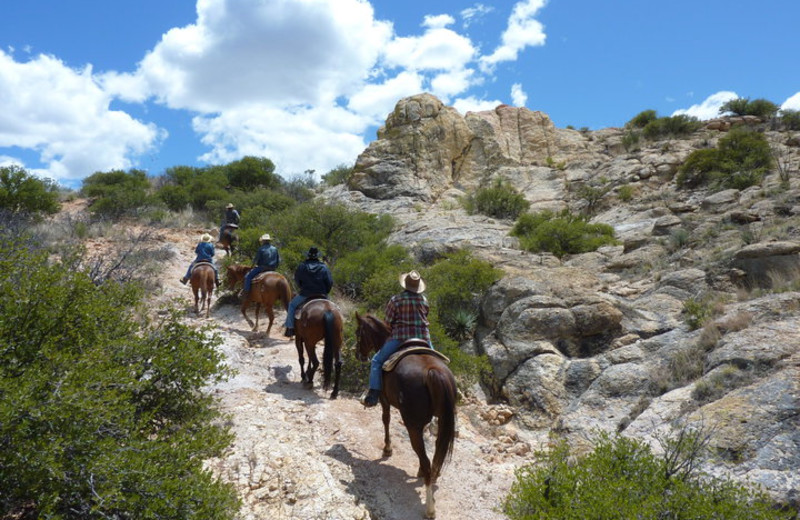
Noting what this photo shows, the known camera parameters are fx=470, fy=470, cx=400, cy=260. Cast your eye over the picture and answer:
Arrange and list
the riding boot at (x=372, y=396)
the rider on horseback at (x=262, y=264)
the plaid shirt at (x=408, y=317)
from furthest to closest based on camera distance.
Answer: the rider on horseback at (x=262, y=264) → the plaid shirt at (x=408, y=317) → the riding boot at (x=372, y=396)

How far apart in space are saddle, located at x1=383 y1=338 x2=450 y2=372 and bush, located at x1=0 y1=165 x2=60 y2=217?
18.5 meters

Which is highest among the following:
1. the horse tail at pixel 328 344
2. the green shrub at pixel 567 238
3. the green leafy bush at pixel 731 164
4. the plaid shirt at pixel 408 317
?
the green leafy bush at pixel 731 164

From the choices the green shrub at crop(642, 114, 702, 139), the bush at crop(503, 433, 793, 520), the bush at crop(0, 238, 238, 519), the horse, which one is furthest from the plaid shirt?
the green shrub at crop(642, 114, 702, 139)

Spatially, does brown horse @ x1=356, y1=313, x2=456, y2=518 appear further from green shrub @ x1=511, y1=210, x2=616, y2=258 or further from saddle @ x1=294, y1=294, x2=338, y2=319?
green shrub @ x1=511, y1=210, x2=616, y2=258

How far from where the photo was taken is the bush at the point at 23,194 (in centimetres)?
1836

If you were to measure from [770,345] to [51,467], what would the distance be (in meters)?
8.26

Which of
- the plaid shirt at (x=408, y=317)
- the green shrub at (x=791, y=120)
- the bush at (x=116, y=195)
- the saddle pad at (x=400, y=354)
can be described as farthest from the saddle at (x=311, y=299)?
the green shrub at (x=791, y=120)

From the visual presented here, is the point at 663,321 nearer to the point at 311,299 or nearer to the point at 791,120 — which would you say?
the point at 311,299

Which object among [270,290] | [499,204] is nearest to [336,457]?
[270,290]

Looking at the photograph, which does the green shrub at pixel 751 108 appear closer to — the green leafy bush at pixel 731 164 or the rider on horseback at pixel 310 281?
the green leafy bush at pixel 731 164

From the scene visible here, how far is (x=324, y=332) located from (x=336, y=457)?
2.08 metres

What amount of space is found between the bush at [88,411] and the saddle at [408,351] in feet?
6.45

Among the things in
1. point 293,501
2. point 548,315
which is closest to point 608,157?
point 548,315

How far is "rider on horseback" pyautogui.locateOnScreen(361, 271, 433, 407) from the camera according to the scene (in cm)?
610
